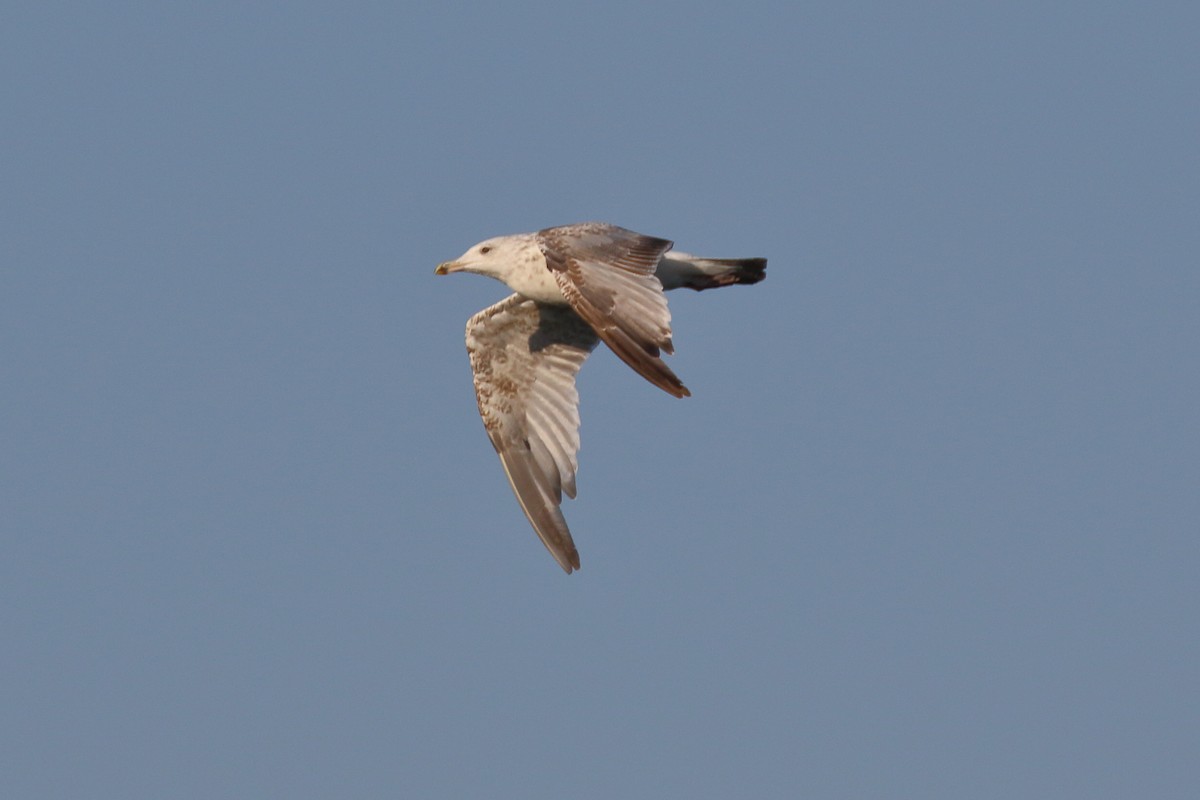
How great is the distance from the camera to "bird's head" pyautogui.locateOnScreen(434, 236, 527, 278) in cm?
1816

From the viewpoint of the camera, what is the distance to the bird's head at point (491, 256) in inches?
715

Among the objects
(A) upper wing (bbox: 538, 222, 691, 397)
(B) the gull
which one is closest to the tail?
(B) the gull

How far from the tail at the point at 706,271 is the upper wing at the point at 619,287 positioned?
104cm

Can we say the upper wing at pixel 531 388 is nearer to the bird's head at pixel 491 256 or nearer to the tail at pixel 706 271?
the bird's head at pixel 491 256

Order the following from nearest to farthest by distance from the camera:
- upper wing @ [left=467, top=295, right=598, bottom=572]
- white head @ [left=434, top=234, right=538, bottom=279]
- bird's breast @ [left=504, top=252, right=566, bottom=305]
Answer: bird's breast @ [left=504, top=252, right=566, bottom=305] < white head @ [left=434, top=234, right=538, bottom=279] < upper wing @ [left=467, top=295, right=598, bottom=572]

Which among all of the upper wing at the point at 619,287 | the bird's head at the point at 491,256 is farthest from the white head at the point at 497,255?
the upper wing at the point at 619,287

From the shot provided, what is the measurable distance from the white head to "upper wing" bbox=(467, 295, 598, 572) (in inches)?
48.7

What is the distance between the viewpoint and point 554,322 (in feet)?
65.3

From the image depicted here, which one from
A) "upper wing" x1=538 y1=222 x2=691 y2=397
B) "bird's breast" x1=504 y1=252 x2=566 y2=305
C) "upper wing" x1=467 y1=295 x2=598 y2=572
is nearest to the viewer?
"upper wing" x1=538 y1=222 x2=691 y2=397

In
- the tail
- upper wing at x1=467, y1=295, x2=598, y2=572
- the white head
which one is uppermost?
the white head

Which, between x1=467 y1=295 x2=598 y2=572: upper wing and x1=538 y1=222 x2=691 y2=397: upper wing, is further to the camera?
x1=467 y1=295 x2=598 y2=572: upper wing

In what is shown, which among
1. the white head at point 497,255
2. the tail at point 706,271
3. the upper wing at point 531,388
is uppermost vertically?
the white head at point 497,255

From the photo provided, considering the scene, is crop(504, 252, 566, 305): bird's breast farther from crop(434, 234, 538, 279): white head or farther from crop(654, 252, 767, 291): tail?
crop(654, 252, 767, 291): tail

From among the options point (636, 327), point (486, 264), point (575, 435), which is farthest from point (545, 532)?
point (636, 327)
